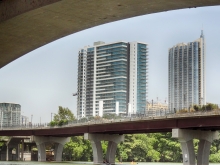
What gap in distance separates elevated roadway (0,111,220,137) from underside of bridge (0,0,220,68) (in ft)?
134

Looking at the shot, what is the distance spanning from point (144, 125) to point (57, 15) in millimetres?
52763

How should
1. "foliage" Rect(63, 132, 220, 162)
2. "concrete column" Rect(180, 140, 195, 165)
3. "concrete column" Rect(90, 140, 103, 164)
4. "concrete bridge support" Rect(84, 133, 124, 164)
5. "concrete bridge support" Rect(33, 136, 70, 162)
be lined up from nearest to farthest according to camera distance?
"concrete column" Rect(180, 140, 195, 165)
"concrete bridge support" Rect(84, 133, 124, 164)
"concrete column" Rect(90, 140, 103, 164)
"concrete bridge support" Rect(33, 136, 70, 162)
"foliage" Rect(63, 132, 220, 162)

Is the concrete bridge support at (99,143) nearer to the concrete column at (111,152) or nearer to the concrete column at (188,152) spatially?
the concrete column at (111,152)

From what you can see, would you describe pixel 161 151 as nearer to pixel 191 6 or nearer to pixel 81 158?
pixel 81 158

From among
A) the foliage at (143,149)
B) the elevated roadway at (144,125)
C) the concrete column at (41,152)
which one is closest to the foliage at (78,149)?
the foliage at (143,149)

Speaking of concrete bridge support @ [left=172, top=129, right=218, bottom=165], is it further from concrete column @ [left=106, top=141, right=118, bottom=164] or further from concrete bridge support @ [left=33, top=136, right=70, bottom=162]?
concrete bridge support @ [left=33, top=136, right=70, bottom=162]

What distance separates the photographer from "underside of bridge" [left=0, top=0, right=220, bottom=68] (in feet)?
35.9

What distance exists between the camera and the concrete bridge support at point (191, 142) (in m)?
58.4

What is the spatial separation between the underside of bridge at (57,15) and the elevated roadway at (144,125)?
40.8 metres

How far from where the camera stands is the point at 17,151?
367ft

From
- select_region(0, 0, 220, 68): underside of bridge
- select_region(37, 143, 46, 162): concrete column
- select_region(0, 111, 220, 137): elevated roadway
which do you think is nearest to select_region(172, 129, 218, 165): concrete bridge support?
select_region(0, 111, 220, 137): elevated roadway

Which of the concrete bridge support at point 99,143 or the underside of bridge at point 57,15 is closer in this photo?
the underside of bridge at point 57,15

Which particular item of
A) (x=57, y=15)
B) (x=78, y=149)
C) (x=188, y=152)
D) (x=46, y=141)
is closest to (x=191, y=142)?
(x=188, y=152)

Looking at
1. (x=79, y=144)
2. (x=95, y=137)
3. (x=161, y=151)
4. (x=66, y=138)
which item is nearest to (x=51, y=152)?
(x=79, y=144)
